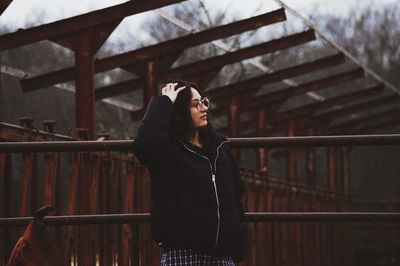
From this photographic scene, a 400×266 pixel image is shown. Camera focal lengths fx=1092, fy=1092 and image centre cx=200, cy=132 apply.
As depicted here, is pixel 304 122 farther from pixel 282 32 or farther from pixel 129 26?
pixel 129 26

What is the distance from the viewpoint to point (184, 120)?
14.7ft

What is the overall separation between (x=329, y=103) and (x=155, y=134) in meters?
16.4

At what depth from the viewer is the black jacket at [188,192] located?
13.8ft

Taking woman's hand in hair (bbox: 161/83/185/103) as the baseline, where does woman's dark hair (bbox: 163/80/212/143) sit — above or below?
below

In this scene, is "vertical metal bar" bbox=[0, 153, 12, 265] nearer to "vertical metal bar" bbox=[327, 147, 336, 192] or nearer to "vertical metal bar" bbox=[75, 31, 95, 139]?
"vertical metal bar" bbox=[75, 31, 95, 139]

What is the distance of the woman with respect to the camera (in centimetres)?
422

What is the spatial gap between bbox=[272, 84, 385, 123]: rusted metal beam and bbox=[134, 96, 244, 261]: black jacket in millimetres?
15811

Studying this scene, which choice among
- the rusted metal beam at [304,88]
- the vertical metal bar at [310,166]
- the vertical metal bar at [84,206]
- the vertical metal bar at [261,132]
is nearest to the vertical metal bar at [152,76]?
the rusted metal beam at [304,88]

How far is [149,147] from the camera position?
4.31 m

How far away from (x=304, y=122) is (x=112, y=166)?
1381 centimetres

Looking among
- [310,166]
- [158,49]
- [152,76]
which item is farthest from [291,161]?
[158,49]

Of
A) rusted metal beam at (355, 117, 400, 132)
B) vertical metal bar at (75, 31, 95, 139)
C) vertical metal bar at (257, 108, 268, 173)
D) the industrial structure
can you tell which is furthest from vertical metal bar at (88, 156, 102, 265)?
rusted metal beam at (355, 117, 400, 132)

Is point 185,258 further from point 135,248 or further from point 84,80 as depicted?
point 84,80

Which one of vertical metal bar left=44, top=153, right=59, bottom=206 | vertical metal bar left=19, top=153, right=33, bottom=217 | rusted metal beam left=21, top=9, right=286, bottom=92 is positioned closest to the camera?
vertical metal bar left=19, top=153, right=33, bottom=217
